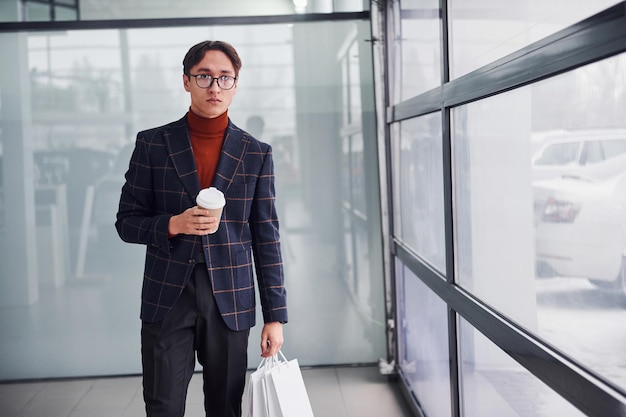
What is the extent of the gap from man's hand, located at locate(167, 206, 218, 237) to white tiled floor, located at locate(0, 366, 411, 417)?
5.25 ft

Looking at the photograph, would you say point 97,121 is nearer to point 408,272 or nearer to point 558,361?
point 408,272

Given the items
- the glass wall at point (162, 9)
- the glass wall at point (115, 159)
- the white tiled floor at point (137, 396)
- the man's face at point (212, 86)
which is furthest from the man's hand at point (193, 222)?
the glass wall at point (162, 9)

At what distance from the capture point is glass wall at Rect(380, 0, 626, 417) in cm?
118

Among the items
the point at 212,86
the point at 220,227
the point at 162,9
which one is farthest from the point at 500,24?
the point at 162,9

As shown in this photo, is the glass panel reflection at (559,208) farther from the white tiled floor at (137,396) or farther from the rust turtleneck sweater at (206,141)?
the white tiled floor at (137,396)

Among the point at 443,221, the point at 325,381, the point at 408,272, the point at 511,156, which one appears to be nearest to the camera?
the point at 511,156

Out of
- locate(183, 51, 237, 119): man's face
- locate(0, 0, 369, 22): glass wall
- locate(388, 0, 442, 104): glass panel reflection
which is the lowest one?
locate(183, 51, 237, 119): man's face

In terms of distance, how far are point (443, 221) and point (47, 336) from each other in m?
2.39

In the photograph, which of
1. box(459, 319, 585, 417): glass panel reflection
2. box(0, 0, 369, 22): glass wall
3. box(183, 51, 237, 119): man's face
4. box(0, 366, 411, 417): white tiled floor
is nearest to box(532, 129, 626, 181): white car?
box(459, 319, 585, 417): glass panel reflection

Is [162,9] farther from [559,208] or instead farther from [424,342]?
[559,208]

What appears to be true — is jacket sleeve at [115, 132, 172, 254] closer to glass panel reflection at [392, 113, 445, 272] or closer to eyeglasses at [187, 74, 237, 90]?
eyeglasses at [187, 74, 237, 90]

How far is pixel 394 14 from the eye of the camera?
3.34 m

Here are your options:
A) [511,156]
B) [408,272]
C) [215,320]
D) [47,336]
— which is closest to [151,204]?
[215,320]

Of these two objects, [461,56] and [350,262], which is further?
[350,262]
